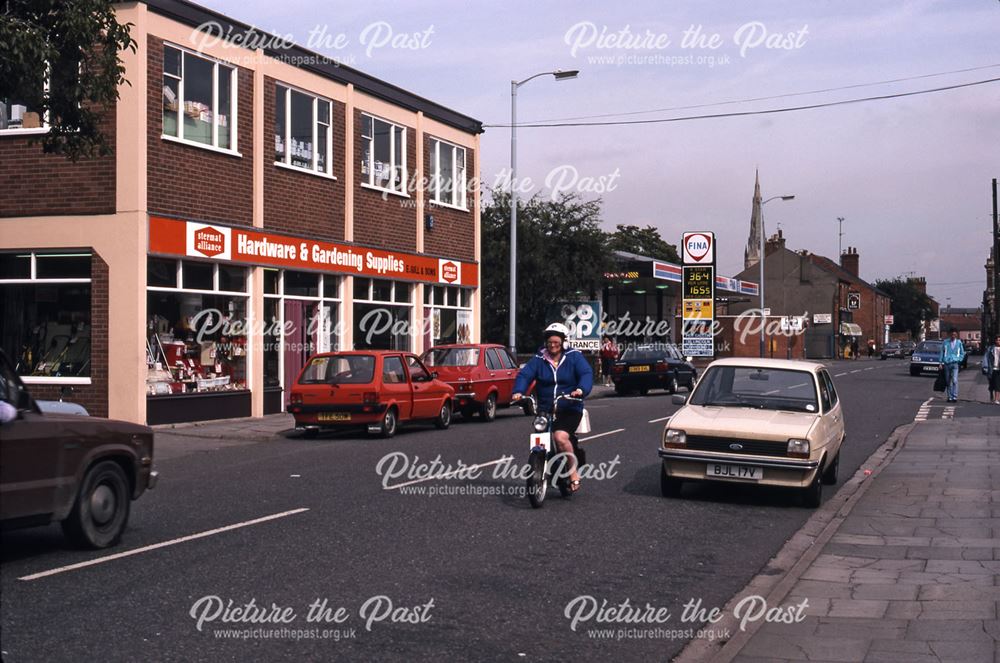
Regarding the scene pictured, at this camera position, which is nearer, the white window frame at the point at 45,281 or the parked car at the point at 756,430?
the parked car at the point at 756,430

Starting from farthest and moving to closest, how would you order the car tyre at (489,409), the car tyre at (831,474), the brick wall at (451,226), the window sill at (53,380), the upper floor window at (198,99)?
the brick wall at (451,226)
the car tyre at (489,409)
the upper floor window at (198,99)
the window sill at (53,380)
the car tyre at (831,474)

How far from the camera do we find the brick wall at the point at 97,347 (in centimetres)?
1995

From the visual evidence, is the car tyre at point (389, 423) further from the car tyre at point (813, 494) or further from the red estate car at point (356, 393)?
the car tyre at point (813, 494)

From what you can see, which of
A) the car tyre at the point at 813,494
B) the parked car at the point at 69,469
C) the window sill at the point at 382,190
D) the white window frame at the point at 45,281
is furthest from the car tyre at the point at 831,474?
the window sill at the point at 382,190

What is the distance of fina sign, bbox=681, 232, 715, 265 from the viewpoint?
39.3 m

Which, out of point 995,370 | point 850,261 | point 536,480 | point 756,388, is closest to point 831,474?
point 756,388

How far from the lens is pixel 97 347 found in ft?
65.7

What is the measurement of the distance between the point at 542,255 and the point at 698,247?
5899 millimetres

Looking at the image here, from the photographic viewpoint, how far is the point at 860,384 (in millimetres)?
40156

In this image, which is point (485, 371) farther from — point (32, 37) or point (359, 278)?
point (32, 37)

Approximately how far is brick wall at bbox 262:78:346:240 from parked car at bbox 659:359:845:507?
14.0 metres

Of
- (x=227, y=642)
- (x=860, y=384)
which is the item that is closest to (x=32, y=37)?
(x=227, y=642)

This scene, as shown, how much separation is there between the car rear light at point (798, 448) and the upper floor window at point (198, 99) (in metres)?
14.5

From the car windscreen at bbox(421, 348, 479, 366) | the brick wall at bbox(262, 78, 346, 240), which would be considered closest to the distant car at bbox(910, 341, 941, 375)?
the brick wall at bbox(262, 78, 346, 240)
